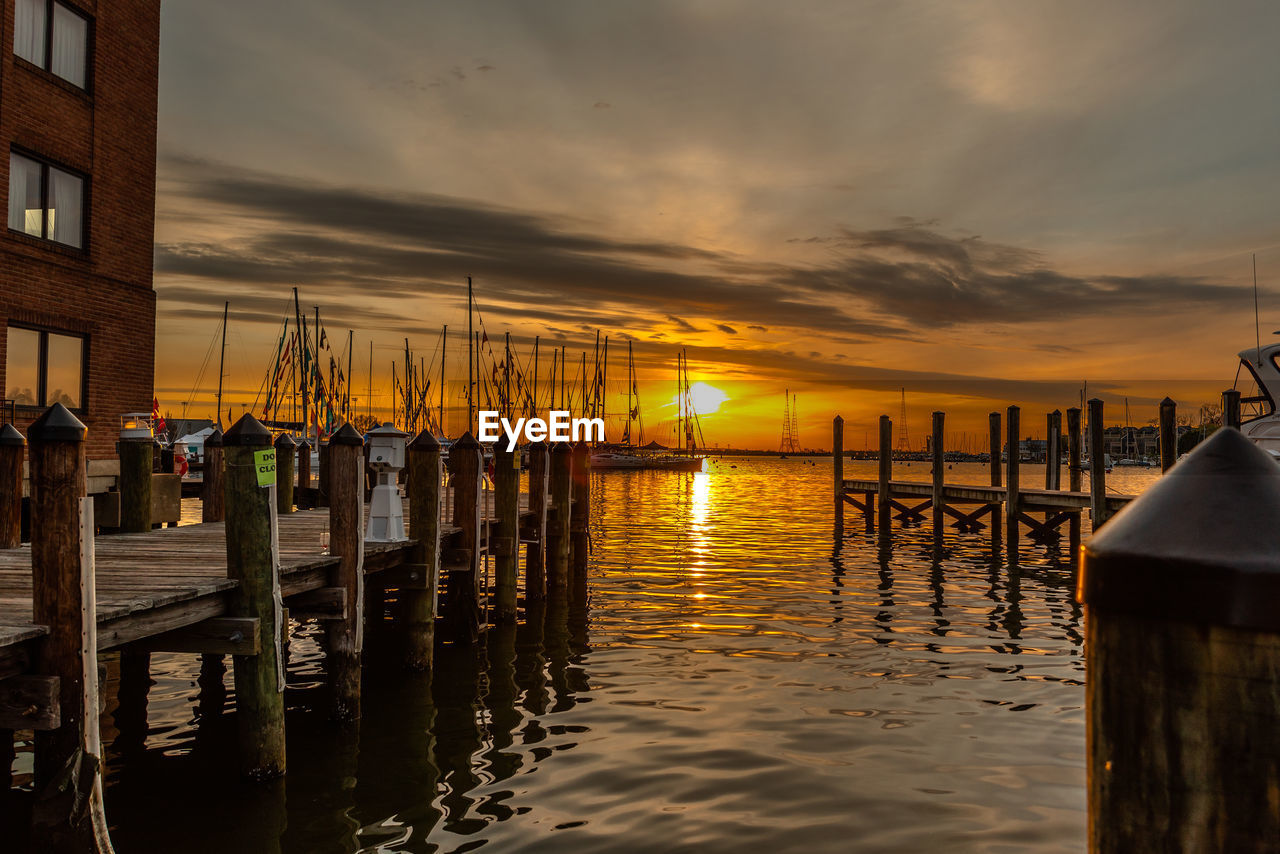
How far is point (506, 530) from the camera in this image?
14.1 m

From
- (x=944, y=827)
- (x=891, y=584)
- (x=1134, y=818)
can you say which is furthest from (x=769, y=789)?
(x=891, y=584)

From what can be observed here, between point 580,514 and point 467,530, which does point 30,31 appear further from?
point 580,514

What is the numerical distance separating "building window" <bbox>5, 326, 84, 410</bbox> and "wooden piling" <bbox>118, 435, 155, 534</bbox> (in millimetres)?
7485

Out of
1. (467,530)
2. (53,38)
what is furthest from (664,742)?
(53,38)

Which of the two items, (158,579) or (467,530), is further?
(467,530)

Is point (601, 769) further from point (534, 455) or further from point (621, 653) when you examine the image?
point (534, 455)

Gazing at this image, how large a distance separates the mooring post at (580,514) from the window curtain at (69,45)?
1280 cm

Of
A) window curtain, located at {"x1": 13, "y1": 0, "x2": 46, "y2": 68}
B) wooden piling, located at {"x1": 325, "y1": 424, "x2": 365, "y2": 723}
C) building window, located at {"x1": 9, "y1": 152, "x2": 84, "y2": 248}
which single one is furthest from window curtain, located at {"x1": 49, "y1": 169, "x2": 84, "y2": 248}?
wooden piling, located at {"x1": 325, "y1": 424, "x2": 365, "y2": 723}

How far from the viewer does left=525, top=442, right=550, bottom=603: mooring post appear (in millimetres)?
15844

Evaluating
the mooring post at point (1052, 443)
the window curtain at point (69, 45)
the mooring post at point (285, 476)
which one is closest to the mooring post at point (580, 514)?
the mooring post at point (285, 476)

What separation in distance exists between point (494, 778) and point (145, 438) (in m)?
6.31

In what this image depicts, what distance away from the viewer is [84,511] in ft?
18.4

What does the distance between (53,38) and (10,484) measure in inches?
500

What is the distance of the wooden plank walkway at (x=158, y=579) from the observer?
5.97m
